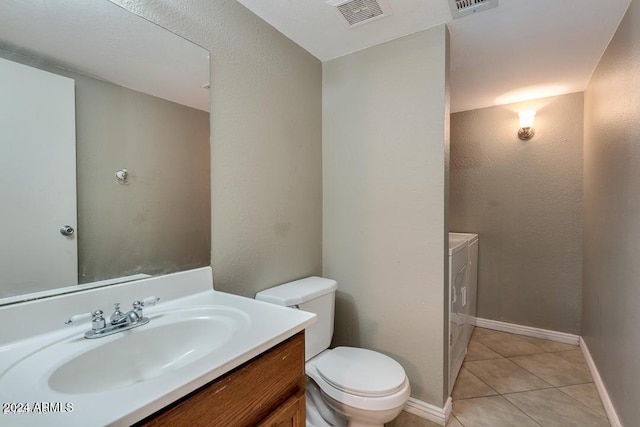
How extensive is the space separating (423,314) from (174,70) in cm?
169

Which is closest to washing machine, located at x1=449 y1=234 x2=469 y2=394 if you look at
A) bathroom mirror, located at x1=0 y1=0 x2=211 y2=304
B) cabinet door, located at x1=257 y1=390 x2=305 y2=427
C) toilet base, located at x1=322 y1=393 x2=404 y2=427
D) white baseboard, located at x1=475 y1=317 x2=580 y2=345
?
toilet base, located at x1=322 y1=393 x2=404 y2=427

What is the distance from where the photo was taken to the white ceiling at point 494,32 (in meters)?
1.46

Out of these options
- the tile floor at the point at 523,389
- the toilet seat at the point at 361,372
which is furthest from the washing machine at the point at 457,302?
the toilet seat at the point at 361,372

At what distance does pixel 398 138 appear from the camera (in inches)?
67.3

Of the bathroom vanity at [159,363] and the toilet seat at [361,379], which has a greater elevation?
the bathroom vanity at [159,363]

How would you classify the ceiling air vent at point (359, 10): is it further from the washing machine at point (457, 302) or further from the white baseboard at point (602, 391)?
the white baseboard at point (602, 391)

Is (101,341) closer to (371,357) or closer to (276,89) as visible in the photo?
(371,357)

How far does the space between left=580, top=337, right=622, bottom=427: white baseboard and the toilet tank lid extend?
5.34 feet

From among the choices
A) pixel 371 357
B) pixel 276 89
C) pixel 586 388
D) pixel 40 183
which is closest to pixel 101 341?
pixel 40 183

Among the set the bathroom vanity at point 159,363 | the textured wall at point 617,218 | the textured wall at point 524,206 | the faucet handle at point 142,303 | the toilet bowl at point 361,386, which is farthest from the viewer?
the textured wall at point 524,206

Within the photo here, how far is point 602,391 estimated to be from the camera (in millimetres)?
1822

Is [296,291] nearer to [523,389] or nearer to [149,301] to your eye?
[149,301]

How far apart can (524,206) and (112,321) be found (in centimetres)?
311

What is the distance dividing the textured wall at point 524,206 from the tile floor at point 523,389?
382 mm
